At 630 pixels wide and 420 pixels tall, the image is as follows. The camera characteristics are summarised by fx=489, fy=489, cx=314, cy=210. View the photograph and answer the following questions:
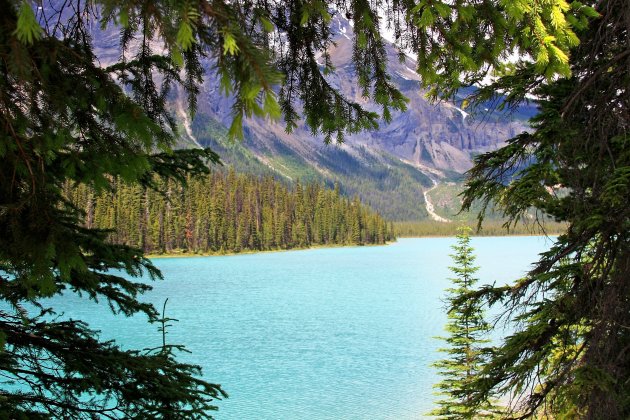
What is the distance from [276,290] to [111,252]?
40403mm

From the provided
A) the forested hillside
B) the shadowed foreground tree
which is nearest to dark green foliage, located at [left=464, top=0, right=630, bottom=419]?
the shadowed foreground tree

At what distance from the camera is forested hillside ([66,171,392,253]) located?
78375 millimetres

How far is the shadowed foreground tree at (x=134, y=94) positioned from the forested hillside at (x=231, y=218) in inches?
2471

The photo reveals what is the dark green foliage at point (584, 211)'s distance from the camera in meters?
4.70

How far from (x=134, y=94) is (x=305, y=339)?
23564 mm

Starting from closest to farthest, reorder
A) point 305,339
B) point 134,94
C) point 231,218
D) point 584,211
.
→ point 134,94, point 584,211, point 305,339, point 231,218

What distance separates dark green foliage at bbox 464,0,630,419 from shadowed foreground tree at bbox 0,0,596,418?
2.11 meters

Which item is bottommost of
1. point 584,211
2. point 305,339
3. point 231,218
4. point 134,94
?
point 305,339

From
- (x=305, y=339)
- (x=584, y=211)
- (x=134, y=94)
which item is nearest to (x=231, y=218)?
(x=305, y=339)

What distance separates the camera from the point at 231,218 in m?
90.2

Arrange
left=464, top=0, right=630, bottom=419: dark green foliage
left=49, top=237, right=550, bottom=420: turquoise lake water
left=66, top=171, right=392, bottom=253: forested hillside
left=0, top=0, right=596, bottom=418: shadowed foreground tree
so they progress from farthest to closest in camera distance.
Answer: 1. left=66, top=171, right=392, bottom=253: forested hillside
2. left=49, top=237, right=550, bottom=420: turquoise lake water
3. left=464, top=0, right=630, bottom=419: dark green foliage
4. left=0, top=0, right=596, bottom=418: shadowed foreground tree

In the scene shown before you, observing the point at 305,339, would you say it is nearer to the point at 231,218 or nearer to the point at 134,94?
the point at 134,94

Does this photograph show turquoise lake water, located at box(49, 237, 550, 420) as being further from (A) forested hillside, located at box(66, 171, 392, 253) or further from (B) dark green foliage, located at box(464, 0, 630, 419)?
(A) forested hillside, located at box(66, 171, 392, 253)

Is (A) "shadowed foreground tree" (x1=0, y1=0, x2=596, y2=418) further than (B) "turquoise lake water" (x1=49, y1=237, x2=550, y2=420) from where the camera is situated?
No
